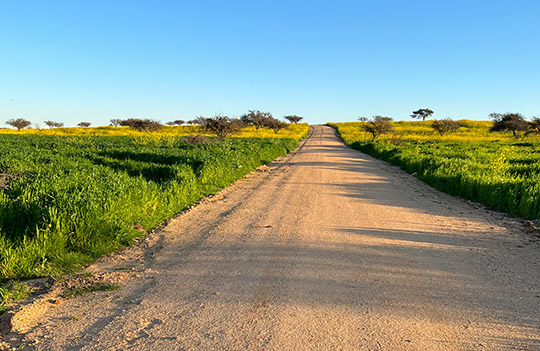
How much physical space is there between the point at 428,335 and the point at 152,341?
227 cm

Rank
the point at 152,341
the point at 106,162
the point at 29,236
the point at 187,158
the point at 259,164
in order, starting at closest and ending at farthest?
the point at 152,341 → the point at 29,236 → the point at 106,162 → the point at 187,158 → the point at 259,164

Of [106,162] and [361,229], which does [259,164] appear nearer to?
[106,162]

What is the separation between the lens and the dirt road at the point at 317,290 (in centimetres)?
295

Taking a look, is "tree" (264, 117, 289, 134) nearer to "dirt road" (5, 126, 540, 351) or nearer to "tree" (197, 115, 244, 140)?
"tree" (197, 115, 244, 140)

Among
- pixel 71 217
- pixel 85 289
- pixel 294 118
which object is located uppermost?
pixel 294 118

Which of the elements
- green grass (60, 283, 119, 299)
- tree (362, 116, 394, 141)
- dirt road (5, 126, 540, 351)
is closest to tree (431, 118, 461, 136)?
tree (362, 116, 394, 141)

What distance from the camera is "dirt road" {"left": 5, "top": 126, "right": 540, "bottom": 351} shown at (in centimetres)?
295

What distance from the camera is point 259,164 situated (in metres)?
18.3

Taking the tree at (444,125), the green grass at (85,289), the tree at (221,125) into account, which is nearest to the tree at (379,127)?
the tree at (444,125)

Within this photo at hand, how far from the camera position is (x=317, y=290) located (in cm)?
380

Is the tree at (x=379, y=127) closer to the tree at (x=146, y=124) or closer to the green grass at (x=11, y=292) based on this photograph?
the tree at (x=146, y=124)

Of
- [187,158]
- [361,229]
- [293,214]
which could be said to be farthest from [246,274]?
[187,158]

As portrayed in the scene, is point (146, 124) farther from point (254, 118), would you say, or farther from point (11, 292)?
point (11, 292)

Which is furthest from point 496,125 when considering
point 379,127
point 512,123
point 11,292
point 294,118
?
point 294,118
